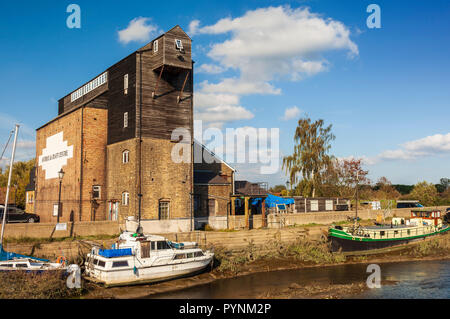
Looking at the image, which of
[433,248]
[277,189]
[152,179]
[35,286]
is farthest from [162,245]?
[277,189]

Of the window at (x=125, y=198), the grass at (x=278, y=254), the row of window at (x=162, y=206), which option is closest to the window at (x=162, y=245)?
the grass at (x=278, y=254)

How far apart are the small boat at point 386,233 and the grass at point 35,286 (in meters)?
23.3

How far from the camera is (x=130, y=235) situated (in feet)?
79.9

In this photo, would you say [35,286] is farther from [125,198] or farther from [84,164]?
[84,164]

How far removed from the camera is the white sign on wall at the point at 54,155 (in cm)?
3820

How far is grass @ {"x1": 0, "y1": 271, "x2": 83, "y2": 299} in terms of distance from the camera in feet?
61.8

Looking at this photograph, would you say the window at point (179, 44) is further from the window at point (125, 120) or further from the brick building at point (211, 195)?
the brick building at point (211, 195)

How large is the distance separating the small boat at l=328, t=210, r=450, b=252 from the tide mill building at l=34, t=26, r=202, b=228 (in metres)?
14.3

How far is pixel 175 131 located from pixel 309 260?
16.4 meters

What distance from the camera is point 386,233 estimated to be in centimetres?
3719

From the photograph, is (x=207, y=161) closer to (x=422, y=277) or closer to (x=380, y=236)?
(x=380, y=236)

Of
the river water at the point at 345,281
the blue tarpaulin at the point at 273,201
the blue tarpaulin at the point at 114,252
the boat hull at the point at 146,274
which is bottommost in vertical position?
the river water at the point at 345,281

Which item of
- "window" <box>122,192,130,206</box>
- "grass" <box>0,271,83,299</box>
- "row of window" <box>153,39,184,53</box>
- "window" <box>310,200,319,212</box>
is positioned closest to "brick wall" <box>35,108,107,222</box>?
"window" <box>122,192,130,206</box>

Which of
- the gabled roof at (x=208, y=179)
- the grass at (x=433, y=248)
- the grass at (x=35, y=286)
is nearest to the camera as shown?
the grass at (x=35, y=286)
